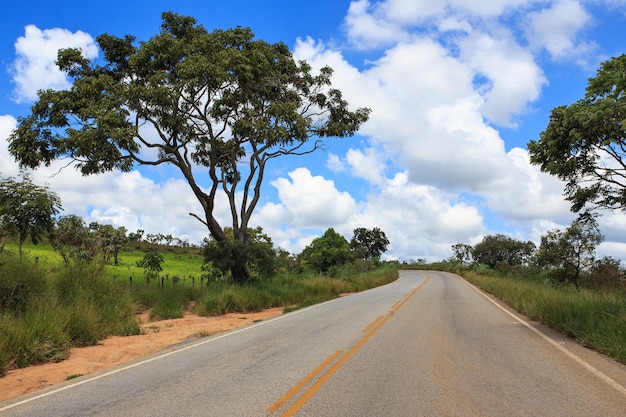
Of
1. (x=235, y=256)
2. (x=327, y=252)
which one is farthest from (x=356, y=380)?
(x=327, y=252)

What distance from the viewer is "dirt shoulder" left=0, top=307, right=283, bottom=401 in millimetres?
7699

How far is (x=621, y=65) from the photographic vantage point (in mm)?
11477

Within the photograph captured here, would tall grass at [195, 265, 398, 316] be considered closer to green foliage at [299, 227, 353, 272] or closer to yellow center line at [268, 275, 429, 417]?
yellow center line at [268, 275, 429, 417]

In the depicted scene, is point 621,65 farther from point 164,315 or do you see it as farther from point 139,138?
point 139,138

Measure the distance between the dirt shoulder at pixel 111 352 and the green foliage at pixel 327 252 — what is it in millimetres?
52697

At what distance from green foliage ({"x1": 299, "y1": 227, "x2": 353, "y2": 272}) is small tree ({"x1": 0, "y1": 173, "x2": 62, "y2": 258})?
174ft

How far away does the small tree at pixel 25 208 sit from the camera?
15578mm

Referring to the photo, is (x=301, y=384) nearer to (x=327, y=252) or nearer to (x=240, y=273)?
(x=240, y=273)

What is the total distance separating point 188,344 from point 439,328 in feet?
22.2

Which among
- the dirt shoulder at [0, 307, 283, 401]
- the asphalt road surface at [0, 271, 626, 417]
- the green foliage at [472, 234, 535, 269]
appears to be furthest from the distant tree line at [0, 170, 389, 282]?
the green foliage at [472, 234, 535, 269]

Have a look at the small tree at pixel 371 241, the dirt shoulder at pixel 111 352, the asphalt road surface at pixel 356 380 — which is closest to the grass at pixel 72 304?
the dirt shoulder at pixel 111 352

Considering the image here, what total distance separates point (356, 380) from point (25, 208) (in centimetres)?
1426

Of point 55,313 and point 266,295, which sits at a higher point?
point 55,313

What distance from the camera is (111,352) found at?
34.5ft
